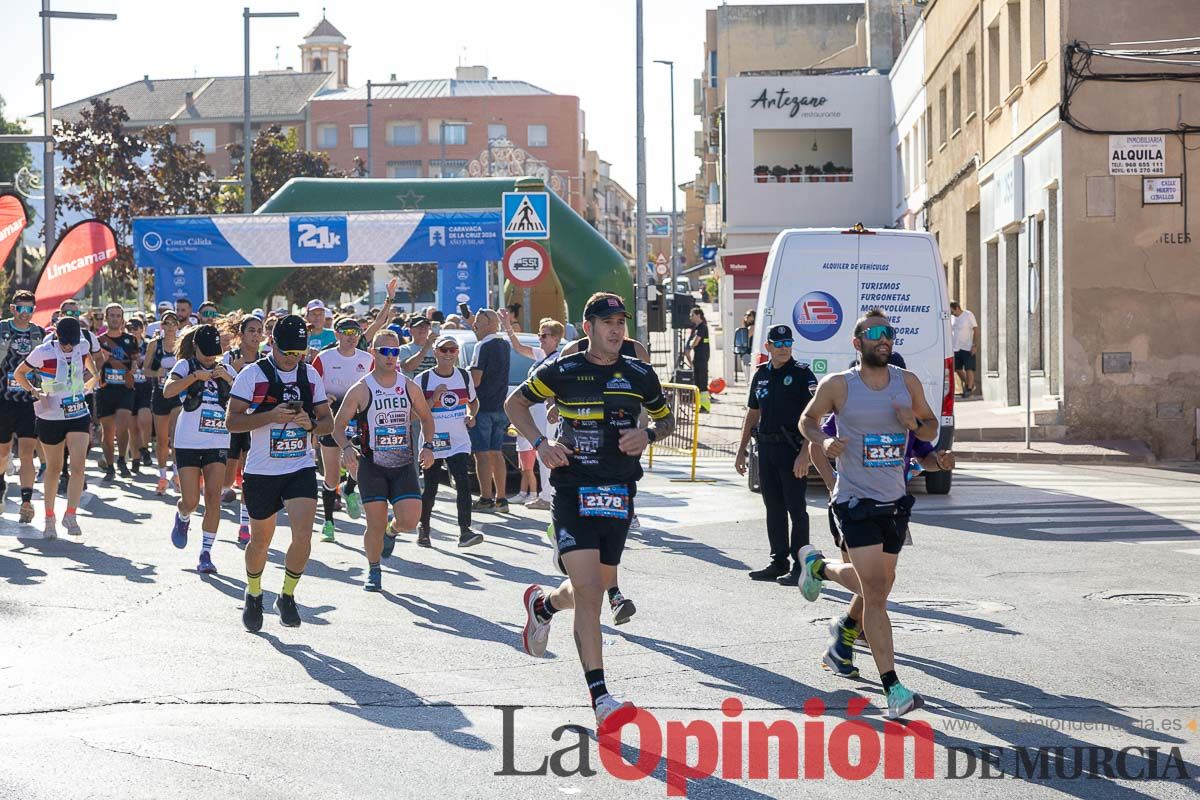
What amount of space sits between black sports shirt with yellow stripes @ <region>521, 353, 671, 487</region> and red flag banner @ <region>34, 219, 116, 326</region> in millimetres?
14322

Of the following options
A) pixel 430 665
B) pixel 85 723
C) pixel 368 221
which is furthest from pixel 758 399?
pixel 368 221

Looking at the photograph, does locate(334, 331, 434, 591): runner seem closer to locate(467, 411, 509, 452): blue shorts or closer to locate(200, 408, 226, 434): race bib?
locate(200, 408, 226, 434): race bib

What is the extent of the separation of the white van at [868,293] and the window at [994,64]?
1353 cm

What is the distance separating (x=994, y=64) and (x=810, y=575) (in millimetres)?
21797

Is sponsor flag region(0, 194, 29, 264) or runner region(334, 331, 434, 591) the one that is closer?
runner region(334, 331, 434, 591)

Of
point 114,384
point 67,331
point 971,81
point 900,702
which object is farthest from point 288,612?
point 971,81

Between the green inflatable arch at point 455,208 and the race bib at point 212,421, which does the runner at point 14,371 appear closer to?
the race bib at point 212,421

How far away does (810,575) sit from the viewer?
8.92 metres

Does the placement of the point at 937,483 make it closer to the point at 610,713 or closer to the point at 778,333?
the point at 778,333

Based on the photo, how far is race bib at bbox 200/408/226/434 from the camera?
40.4 feet

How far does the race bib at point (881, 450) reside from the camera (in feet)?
24.5

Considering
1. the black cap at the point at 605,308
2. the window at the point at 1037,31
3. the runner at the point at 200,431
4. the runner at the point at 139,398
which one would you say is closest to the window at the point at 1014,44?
the window at the point at 1037,31

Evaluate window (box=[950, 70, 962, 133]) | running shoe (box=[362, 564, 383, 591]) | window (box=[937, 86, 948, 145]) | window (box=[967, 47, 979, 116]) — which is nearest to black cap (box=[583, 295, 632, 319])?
running shoe (box=[362, 564, 383, 591])

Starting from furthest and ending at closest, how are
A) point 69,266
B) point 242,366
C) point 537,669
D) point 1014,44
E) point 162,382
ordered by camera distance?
point 1014,44, point 69,266, point 162,382, point 242,366, point 537,669
